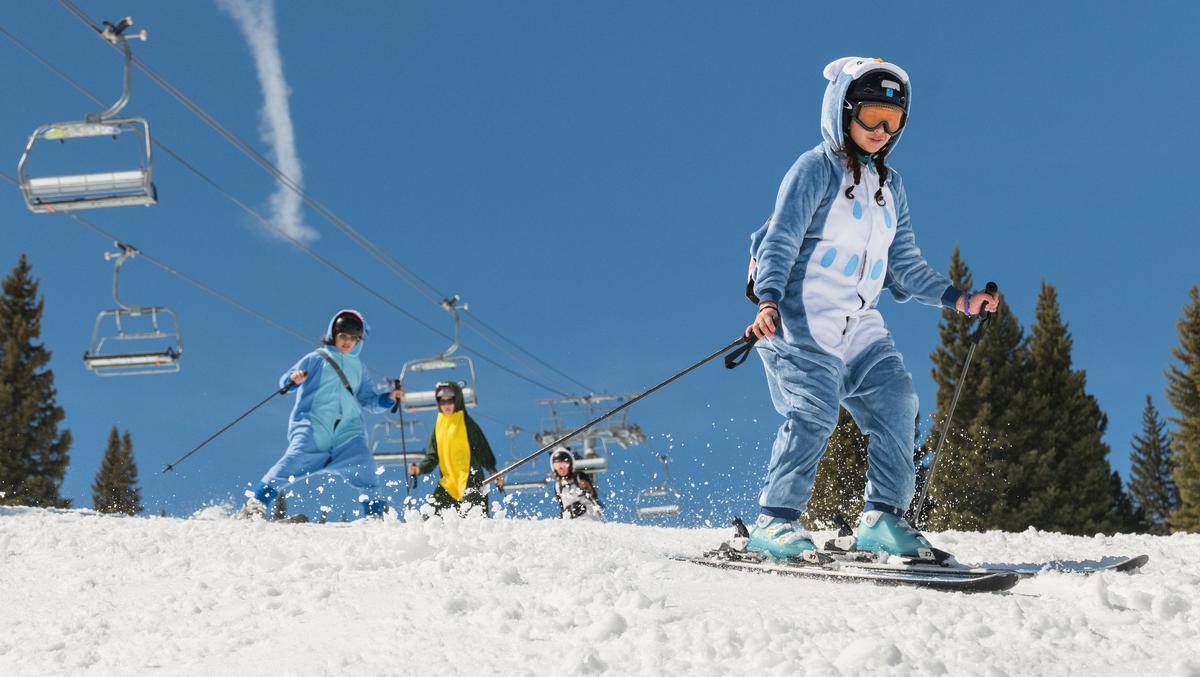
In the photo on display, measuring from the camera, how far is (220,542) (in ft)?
16.8

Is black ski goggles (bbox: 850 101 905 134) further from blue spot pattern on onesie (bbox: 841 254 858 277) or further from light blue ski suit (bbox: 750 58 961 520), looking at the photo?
blue spot pattern on onesie (bbox: 841 254 858 277)

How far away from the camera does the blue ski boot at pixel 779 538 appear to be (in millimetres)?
4340

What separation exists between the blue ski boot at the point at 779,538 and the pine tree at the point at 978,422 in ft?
69.7

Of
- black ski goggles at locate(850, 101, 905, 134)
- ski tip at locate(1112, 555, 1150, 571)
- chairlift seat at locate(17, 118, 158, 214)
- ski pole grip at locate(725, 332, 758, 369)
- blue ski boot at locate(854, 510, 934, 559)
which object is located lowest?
ski tip at locate(1112, 555, 1150, 571)

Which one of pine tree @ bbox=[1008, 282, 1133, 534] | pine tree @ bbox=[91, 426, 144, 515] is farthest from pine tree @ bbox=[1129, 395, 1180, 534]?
pine tree @ bbox=[91, 426, 144, 515]

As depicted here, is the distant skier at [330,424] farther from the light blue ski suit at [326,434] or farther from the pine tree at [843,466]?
the pine tree at [843,466]

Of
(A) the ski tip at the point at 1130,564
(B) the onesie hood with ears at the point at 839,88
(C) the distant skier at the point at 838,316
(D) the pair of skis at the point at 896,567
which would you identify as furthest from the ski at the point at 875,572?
(B) the onesie hood with ears at the point at 839,88

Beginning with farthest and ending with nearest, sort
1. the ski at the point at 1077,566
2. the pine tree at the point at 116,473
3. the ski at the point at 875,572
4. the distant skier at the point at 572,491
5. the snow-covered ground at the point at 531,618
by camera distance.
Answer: the pine tree at the point at 116,473 → the distant skier at the point at 572,491 → the ski at the point at 1077,566 → the ski at the point at 875,572 → the snow-covered ground at the point at 531,618

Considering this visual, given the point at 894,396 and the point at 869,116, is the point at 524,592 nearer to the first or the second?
the point at 894,396

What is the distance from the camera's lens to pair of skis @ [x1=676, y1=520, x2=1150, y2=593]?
3.52m

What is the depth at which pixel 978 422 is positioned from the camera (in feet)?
92.6

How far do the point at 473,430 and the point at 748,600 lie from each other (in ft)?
23.9

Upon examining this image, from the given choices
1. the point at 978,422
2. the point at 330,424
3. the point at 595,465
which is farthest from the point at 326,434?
the point at 978,422

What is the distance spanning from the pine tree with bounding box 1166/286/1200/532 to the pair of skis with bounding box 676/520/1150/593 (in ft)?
78.2
